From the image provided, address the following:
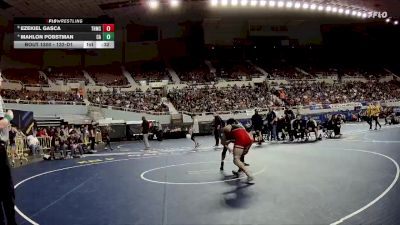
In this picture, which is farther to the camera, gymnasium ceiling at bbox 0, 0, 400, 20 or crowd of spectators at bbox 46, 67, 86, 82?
crowd of spectators at bbox 46, 67, 86, 82

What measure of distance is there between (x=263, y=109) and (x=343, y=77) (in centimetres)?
1637

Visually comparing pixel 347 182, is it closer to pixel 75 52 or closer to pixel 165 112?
pixel 165 112

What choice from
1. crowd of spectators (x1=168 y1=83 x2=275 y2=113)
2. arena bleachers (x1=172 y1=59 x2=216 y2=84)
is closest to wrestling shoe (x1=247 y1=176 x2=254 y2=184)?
crowd of spectators (x1=168 y1=83 x2=275 y2=113)

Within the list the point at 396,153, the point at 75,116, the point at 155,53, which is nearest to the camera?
the point at 396,153

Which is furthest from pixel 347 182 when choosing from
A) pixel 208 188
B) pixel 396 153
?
pixel 396 153

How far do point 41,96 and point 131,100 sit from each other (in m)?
8.02

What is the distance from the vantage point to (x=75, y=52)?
4122 cm

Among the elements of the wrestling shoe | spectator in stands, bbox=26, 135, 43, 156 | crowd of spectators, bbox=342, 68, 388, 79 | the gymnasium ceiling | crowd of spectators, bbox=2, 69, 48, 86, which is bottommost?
the wrestling shoe

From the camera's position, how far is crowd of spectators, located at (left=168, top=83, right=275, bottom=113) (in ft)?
113

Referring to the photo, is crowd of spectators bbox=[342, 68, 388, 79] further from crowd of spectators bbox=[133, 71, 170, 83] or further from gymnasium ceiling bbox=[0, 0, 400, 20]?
crowd of spectators bbox=[133, 71, 170, 83]

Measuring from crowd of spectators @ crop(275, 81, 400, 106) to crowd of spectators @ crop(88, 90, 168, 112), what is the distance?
1370 cm

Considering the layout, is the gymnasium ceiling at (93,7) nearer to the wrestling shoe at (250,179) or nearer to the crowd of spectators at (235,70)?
the crowd of spectators at (235,70)

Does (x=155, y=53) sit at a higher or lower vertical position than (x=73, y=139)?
higher
